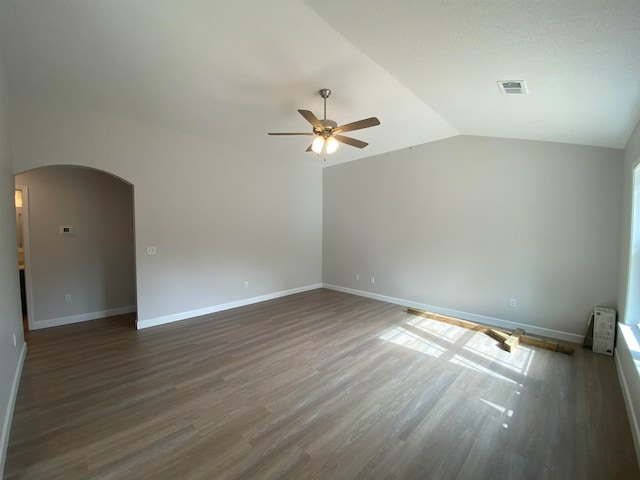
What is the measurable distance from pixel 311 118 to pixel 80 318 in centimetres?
496

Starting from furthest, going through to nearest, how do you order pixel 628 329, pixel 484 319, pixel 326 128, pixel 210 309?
pixel 210 309
pixel 484 319
pixel 326 128
pixel 628 329

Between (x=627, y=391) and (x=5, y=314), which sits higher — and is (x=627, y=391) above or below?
below

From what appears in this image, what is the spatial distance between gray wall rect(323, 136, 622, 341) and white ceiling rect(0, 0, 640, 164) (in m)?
0.45

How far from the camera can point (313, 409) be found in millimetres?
2318

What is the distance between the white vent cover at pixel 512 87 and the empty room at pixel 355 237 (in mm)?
22

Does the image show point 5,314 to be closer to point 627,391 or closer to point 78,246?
point 78,246

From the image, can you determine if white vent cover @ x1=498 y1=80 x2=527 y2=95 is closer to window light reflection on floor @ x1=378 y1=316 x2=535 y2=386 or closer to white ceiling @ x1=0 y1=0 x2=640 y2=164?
white ceiling @ x1=0 y1=0 x2=640 y2=164

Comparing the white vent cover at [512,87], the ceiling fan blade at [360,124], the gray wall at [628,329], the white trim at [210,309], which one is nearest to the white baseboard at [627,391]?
the gray wall at [628,329]

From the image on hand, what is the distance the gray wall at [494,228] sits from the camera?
3.49 m

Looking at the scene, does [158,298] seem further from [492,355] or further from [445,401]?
[492,355]

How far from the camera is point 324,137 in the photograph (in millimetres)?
3195

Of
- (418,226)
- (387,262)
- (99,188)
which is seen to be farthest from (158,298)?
(418,226)

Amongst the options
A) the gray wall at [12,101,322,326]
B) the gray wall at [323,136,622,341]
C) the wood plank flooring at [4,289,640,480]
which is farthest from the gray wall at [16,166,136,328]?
the gray wall at [323,136,622,341]

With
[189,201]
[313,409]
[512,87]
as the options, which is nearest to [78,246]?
[189,201]
